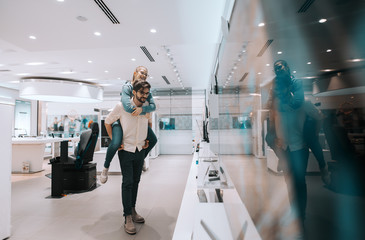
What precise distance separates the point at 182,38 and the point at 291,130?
3937 millimetres

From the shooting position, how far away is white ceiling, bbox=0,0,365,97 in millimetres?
235

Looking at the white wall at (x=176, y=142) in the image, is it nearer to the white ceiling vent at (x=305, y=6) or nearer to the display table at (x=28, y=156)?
the display table at (x=28, y=156)

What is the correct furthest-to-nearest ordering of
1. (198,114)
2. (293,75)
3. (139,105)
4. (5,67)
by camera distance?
(198,114) → (5,67) → (139,105) → (293,75)

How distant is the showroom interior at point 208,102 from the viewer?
0.22 m

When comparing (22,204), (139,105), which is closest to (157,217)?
(139,105)

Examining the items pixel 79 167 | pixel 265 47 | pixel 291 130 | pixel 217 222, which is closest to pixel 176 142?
pixel 79 167

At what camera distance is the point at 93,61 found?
5824 millimetres

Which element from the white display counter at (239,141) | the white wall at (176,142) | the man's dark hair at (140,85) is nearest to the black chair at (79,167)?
the man's dark hair at (140,85)

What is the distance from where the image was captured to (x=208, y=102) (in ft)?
10.5

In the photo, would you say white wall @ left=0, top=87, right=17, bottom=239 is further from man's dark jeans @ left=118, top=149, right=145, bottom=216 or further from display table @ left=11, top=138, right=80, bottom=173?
display table @ left=11, top=138, right=80, bottom=173

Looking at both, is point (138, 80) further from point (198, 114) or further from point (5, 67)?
point (198, 114)

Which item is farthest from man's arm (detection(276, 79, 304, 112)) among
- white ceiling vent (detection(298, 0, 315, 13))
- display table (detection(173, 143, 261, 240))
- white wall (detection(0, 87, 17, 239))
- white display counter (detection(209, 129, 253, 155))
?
white wall (detection(0, 87, 17, 239))

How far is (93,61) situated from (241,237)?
6.13 metres

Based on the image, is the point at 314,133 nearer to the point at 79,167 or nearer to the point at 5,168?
the point at 5,168
